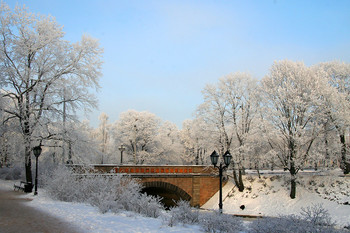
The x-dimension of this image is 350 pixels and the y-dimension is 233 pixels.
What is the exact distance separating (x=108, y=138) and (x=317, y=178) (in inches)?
1697

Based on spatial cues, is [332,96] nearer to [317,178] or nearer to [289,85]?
[289,85]

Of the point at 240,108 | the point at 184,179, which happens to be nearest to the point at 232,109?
the point at 240,108

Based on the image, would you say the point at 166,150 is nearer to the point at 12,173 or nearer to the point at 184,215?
the point at 12,173

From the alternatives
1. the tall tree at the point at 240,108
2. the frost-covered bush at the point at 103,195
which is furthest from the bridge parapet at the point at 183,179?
the frost-covered bush at the point at 103,195

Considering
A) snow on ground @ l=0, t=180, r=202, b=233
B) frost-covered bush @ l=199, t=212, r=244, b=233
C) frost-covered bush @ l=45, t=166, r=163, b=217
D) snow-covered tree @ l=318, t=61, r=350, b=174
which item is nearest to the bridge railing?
frost-covered bush @ l=45, t=166, r=163, b=217

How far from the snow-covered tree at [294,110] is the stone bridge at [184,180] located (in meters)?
6.66

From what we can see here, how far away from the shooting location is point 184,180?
91.0 feet

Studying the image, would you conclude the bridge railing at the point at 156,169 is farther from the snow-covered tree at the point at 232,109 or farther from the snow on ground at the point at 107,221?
the snow on ground at the point at 107,221

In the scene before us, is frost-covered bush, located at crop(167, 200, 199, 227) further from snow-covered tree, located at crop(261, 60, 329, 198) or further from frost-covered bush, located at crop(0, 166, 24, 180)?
frost-covered bush, located at crop(0, 166, 24, 180)

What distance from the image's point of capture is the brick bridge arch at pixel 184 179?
26.7 meters

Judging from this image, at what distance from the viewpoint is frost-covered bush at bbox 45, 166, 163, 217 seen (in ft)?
38.1

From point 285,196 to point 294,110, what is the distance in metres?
6.83

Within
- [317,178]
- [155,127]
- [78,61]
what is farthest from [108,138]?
A: [317,178]

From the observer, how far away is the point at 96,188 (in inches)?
606
